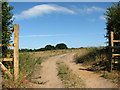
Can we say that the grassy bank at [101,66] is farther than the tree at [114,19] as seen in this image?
No

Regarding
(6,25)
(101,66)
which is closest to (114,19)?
(101,66)

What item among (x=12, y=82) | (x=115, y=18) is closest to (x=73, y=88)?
(x=12, y=82)

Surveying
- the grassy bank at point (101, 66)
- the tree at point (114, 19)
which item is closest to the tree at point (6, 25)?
the grassy bank at point (101, 66)

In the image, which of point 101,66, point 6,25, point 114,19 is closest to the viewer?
point 6,25

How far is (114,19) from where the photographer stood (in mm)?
14125

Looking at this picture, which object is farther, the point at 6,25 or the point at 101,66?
the point at 101,66

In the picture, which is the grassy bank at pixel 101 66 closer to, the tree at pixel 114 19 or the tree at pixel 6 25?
the tree at pixel 114 19

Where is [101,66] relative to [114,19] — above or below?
below

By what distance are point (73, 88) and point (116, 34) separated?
9.23 m

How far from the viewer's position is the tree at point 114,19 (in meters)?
13.8

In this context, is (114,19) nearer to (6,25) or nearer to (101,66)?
(101,66)

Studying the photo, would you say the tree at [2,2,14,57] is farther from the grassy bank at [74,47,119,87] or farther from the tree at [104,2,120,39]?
the tree at [104,2,120,39]

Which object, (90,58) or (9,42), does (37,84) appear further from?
(90,58)

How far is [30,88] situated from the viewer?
6.51 m
